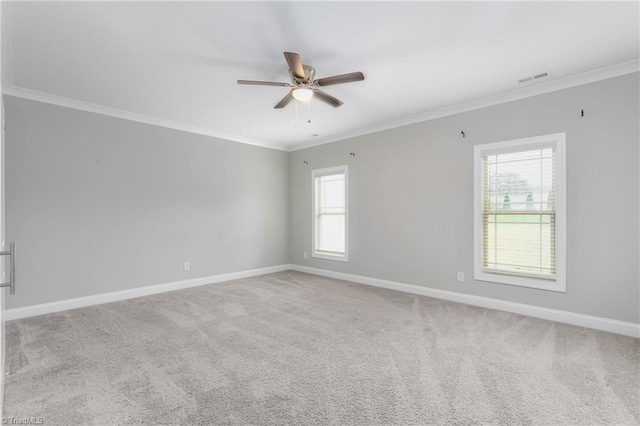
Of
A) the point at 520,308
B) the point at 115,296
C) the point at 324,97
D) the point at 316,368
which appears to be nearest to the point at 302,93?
the point at 324,97

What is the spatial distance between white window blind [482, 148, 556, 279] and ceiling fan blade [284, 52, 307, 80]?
269cm

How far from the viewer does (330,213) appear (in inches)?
237

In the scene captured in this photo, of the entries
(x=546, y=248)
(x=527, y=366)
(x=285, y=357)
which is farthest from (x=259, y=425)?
(x=546, y=248)

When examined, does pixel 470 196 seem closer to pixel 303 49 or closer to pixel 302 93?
pixel 302 93

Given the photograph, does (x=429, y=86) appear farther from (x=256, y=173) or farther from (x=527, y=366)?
(x=256, y=173)

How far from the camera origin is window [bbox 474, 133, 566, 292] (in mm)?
3434

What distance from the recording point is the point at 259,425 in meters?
1.79

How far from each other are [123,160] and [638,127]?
19.9 feet

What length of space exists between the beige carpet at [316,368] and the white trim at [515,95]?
8.52 feet

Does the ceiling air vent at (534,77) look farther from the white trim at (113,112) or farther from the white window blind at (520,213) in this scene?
the white trim at (113,112)

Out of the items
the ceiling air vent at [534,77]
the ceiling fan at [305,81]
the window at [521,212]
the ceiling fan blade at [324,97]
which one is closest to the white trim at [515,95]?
the ceiling air vent at [534,77]

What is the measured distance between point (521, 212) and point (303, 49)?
3105mm

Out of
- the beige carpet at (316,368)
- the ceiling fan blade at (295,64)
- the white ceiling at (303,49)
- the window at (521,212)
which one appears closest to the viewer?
the beige carpet at (316,368)

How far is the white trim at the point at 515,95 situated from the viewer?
10.1ft
